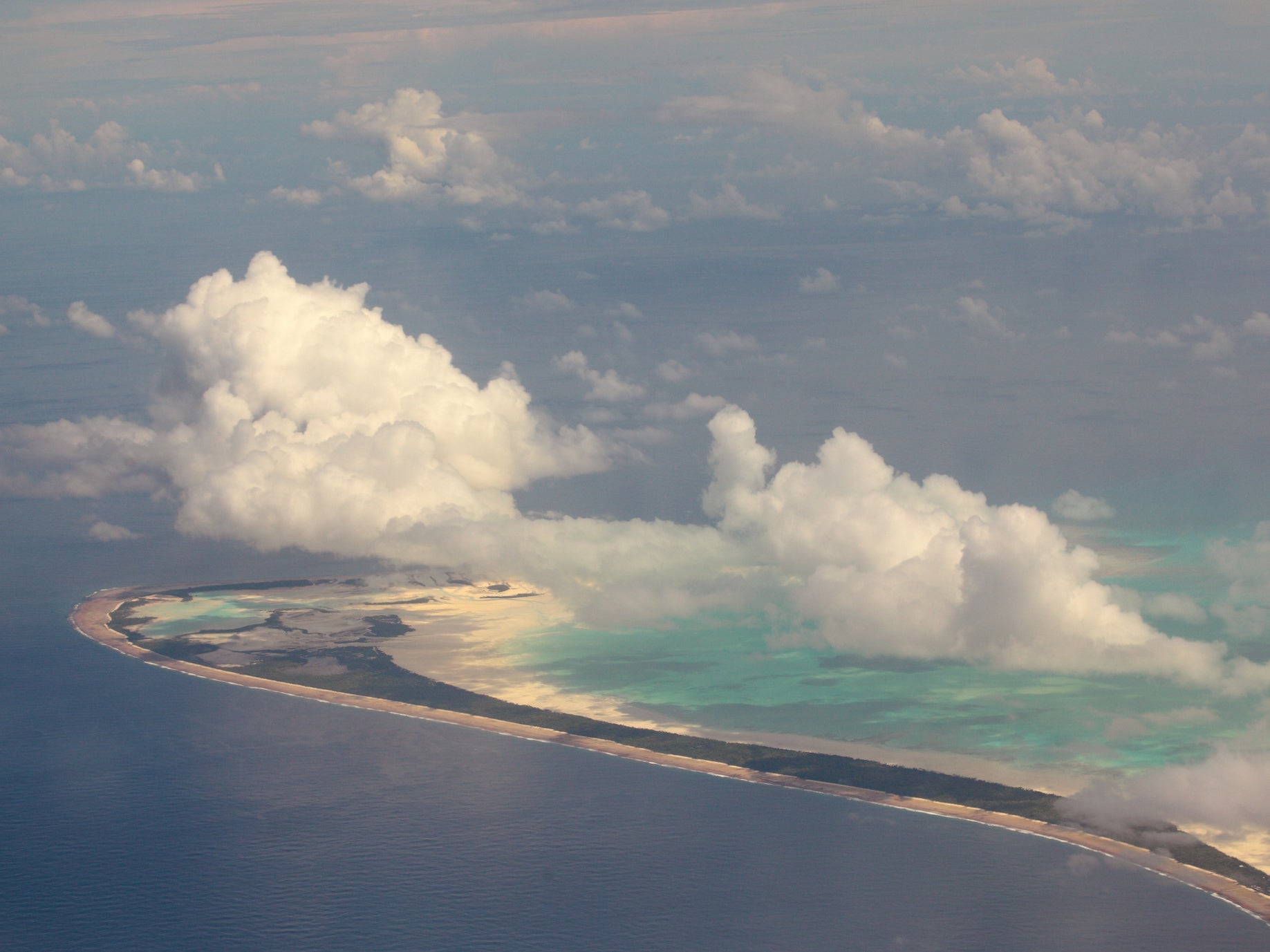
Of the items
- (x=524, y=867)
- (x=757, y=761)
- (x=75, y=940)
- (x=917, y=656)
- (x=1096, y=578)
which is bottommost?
(x=75, y=940)

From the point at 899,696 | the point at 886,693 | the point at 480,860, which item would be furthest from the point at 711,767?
the point at 886,693

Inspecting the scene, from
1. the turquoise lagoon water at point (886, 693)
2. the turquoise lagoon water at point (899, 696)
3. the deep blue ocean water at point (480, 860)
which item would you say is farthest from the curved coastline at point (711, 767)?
the turquoise lagoon water at point (899, 696)

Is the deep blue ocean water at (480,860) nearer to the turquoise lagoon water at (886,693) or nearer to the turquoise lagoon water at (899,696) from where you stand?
the turquoise lagoon water at (886,693)

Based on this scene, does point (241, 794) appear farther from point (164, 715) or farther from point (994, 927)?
point (994, 927)

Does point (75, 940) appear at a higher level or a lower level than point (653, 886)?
lower

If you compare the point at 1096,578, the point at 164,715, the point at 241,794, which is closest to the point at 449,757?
the point at 241,794

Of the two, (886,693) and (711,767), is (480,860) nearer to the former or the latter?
(711,767)
